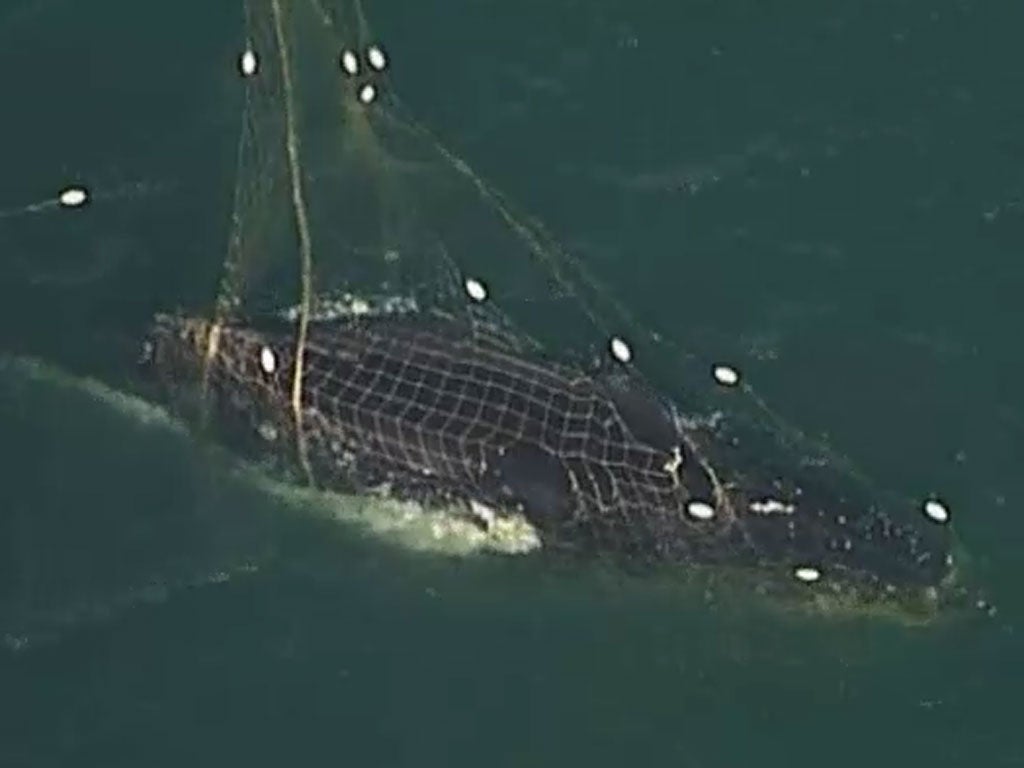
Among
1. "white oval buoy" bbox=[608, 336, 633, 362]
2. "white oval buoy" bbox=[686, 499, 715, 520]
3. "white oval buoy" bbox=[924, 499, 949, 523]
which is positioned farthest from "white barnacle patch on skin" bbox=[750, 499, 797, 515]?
"white oval buoy" bbox=[608, 336, 633, 362]

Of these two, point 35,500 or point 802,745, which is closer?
point 802,745

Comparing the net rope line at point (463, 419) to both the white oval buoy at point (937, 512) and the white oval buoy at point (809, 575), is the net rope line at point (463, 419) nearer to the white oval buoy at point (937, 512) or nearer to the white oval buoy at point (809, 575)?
the white oval buoy at point (809, 575)

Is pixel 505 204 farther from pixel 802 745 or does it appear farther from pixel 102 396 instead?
pixel 802 745

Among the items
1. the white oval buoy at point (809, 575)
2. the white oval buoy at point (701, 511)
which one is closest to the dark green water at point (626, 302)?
the white oval buoy at point (809, 575)

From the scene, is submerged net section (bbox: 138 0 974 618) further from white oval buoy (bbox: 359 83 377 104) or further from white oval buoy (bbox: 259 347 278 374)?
white oval buoy (bbox: 359 83 377 104)

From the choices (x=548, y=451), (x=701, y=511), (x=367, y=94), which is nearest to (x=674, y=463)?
(x=701, y=511)

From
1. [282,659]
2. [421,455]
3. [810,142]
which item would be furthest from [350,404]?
[810,142]
